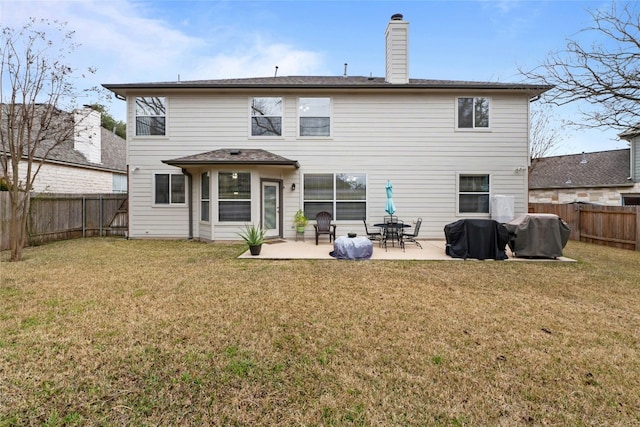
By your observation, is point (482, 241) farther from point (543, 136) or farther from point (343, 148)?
point (543, 136)

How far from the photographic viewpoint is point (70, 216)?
1077 centimetres

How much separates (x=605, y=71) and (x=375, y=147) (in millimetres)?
5990

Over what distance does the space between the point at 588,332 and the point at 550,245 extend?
4889 millimetres

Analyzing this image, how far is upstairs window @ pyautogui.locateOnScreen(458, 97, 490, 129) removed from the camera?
10680 millimetres

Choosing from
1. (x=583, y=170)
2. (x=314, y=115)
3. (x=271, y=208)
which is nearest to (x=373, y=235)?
(x=271, y=208)

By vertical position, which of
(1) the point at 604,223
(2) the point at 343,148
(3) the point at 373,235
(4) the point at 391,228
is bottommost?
(3) the point at 373,235

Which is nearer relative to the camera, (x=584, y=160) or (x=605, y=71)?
(x=605, y=71)

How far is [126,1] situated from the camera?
354 inches

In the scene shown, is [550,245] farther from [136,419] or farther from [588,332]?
[136,419]

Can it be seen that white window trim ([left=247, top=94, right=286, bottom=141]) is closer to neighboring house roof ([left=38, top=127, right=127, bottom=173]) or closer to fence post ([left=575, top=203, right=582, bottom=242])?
neighboring house roof ([left=38, top=127, right=127, bottom=173])

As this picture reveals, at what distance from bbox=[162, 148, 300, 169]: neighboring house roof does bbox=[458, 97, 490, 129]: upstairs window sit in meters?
6.07

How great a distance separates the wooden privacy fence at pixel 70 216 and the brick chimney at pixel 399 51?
11.3 metres

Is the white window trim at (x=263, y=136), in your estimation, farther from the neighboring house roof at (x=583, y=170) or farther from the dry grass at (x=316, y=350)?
the neighboring house roof at (x=583, y=170)

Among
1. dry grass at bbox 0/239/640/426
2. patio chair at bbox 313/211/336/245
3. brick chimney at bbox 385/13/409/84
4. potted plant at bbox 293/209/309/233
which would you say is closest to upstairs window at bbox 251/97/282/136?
potted plant at bbox 293/209/309/233
